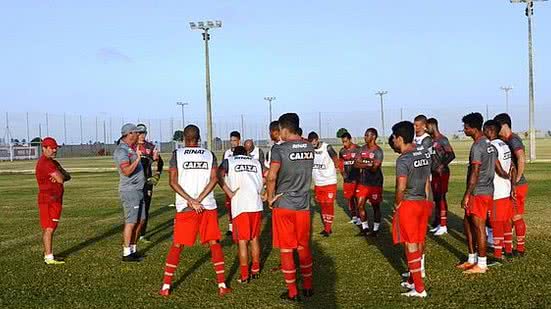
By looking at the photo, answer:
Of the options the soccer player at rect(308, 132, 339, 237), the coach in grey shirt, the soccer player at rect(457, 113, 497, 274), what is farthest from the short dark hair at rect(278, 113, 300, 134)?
the soccer player at rect(308, 132, 339, 237)

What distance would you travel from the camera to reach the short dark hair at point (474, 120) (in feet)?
28.3

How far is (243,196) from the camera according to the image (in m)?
8.25

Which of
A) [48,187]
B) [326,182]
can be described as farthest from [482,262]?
[48,187]

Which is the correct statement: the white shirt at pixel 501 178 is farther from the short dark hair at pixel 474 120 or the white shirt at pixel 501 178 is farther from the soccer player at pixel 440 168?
the soccer player at pixel 440 168

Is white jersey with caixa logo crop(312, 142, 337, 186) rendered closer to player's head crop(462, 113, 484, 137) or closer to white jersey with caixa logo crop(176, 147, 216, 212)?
player's head crop(462, 113, 484, 137)

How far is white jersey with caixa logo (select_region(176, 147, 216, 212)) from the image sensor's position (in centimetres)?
765

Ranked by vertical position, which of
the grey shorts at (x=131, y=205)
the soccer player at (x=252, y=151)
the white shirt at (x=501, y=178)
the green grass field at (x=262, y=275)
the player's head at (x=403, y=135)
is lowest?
the green grass field at (x=262, y=275)

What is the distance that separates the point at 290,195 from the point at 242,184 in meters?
1.16

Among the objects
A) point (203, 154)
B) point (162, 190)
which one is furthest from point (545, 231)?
point (162, 190)

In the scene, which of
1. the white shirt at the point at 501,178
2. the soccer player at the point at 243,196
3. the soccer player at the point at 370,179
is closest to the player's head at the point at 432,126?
the soccer player at the point at 370,179

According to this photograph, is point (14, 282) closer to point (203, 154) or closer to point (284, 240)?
point (203, 154)

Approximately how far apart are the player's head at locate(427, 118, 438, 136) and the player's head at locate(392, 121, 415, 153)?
443 cm

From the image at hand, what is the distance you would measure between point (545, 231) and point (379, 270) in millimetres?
4704

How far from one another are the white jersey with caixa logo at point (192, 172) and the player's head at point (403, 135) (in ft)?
7.90
